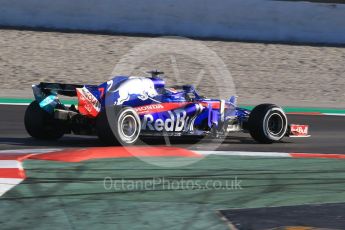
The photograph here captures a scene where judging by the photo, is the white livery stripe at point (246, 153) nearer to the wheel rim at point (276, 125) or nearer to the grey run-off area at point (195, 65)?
the wheel rim at point (276, 125)

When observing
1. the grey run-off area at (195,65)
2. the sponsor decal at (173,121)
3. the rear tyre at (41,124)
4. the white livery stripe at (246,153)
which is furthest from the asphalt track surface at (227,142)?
the grey run-off area at (195,65)

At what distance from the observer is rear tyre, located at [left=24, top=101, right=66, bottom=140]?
10.2 metres

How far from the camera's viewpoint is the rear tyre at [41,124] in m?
10.2

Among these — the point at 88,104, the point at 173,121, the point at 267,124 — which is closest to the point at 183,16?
the point at 267,124

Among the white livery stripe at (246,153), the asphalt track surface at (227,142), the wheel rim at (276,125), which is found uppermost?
the wheel rim at (276,125)

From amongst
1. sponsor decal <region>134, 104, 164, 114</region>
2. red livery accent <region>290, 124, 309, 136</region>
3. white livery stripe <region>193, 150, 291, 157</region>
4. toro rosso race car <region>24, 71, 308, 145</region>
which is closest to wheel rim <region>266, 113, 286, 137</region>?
toro rosso race car <region>24, 71, 308, 145</region>

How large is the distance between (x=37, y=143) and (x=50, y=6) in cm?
1240

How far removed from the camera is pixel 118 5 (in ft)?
71.6

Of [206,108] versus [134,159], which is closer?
[134,159]

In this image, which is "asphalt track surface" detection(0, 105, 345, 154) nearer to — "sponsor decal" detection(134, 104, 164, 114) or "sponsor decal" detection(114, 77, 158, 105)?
"sponsor decal" detection(134, 104, 164, 114)

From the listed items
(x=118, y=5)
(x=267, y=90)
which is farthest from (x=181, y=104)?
(x=118, y=5)

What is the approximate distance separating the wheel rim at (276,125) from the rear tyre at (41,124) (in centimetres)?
314

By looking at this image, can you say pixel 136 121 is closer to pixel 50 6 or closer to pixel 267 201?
pixel 267 201

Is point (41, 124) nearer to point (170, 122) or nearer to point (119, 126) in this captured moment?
point (119, 126)
